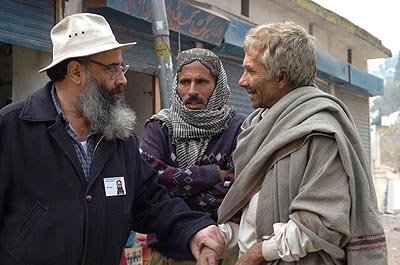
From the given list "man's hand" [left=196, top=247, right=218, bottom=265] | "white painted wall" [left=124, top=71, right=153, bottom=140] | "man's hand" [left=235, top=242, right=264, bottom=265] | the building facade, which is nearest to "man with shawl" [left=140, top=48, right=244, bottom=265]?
"man's hand" [left=196, top=247, right=218, bottom=265]

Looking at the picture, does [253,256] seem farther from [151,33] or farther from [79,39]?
[151,33]

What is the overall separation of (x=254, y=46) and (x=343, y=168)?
67 centimetres

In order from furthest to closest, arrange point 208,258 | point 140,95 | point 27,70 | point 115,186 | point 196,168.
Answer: point 140,95
point 27,70
point 196,168
point 208,258
point 115,186

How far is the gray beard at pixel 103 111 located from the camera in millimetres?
2621

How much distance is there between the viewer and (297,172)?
7.78 ft

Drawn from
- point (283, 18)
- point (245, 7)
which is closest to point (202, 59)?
point (245, 7)

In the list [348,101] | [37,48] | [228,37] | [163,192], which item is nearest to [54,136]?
[163,192]

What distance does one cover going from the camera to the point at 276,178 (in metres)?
2.43

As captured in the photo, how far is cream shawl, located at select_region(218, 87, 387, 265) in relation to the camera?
2316mm

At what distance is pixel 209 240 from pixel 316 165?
0.75 m

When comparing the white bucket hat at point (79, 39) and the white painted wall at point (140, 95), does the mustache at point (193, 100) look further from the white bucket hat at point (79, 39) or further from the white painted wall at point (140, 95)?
the white painted wall at point (140, 95)

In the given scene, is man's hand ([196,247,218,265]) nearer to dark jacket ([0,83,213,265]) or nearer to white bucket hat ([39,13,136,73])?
dark jacket ([0,83,213,265])

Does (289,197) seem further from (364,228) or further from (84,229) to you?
(84,229)

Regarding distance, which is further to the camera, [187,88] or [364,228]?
[187,88]
